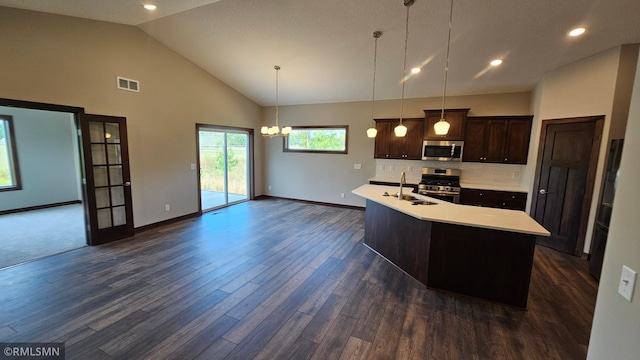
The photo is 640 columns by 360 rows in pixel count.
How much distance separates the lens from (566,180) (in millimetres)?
4098

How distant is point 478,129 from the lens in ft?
17.1

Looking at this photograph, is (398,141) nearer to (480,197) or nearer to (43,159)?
(480,197)

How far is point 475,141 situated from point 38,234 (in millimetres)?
8405

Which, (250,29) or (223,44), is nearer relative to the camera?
(250,29)

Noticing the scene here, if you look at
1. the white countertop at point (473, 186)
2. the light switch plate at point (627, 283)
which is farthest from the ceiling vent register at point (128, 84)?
the light switch plate at point (627, 283)

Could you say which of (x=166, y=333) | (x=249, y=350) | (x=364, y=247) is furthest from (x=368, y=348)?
(x=364, y=247)

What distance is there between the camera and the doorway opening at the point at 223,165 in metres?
6.23

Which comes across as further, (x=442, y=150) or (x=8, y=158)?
(x=8, y=158)

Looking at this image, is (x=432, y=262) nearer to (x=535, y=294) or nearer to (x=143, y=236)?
(x=535, y=294)

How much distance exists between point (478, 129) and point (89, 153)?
694 centimetres

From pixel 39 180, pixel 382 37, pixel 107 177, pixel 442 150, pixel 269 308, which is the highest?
pixel 382 37

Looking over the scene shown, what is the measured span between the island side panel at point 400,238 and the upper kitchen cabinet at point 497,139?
2734 mm

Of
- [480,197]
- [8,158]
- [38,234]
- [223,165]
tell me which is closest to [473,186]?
[480,197]

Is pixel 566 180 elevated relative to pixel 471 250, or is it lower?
elevated
